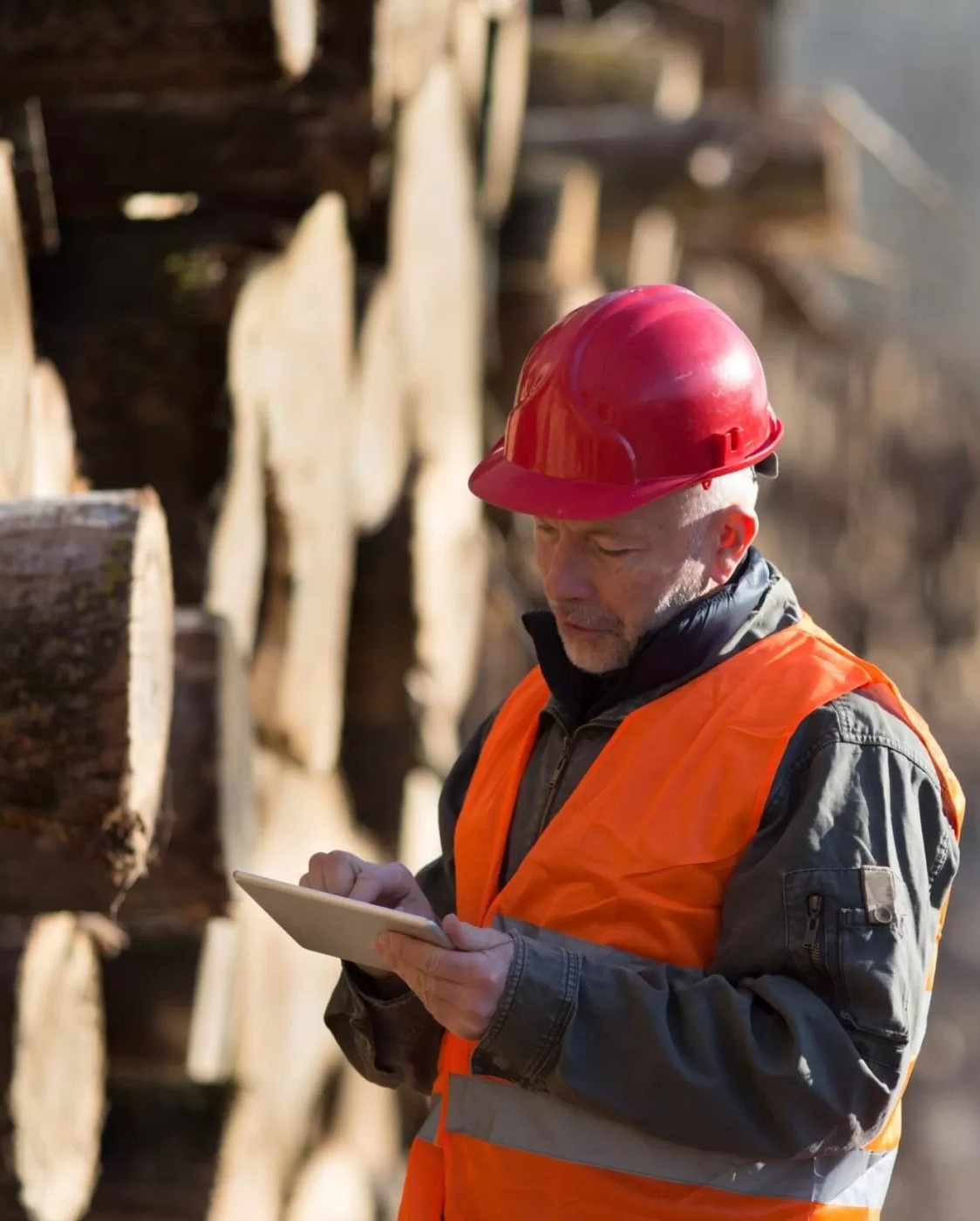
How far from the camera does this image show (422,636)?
2.85m

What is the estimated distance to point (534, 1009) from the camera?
1.27m

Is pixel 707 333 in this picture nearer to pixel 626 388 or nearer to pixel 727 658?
pixel 626 388

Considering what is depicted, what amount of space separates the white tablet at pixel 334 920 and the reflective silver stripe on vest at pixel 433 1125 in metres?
0.15

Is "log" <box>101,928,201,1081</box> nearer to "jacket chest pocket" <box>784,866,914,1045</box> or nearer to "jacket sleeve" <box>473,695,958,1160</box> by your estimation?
"jacket sleeve" <box>473,695,958,1160</box>

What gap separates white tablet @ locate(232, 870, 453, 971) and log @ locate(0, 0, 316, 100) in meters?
1.01

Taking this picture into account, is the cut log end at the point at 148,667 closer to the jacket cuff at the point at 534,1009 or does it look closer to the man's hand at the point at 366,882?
the man's hand at the point at 366,882

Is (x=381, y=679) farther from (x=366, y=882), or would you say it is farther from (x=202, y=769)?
(x=366, y=882)

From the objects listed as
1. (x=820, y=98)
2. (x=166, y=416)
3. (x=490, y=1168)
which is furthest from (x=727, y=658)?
(x=820, y=98)

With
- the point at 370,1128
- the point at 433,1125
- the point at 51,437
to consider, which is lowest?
the point at 370,1128

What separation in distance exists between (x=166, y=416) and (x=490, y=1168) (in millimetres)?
1026

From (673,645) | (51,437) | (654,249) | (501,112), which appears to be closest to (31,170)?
(51,437)

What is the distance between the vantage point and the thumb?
127 cm

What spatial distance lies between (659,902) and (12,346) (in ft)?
3.03

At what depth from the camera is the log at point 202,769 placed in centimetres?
170
